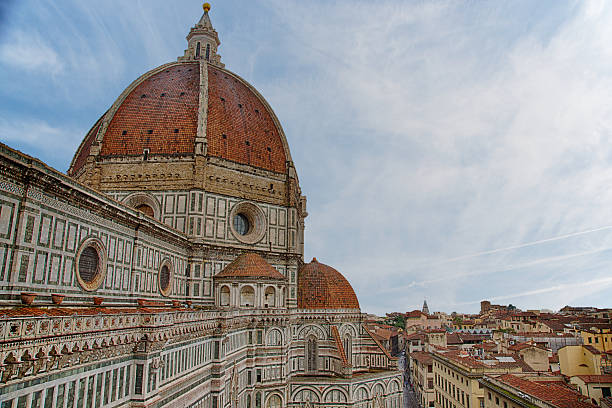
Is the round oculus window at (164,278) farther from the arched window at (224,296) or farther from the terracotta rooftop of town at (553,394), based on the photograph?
the terracotta rooftop of town at (553,394)

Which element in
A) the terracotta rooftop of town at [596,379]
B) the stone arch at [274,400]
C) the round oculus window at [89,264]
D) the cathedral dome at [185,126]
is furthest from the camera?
the cathedral dome at [185,126]

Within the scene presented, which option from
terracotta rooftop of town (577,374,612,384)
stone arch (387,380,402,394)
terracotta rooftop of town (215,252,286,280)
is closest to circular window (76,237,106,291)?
terracotta rooftop of town (215,252,286,280)

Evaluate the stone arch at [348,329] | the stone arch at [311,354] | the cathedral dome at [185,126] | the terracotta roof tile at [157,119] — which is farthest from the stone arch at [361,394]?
the terracotta roof tile at [157,119]

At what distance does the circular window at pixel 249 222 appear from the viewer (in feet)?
118

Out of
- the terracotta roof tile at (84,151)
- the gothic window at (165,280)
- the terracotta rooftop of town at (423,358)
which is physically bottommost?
A: the terracotta rooftop of town at (423,358)

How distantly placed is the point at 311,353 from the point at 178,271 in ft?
45.1

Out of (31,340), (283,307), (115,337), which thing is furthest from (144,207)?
(31,340)

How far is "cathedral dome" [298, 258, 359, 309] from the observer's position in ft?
126

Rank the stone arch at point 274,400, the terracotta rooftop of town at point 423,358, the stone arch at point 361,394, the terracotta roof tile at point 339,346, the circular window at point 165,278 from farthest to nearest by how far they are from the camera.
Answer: the terracotta rooftop of town at point 423,358 → the terracotta roof tile at point 339,346 → the stone arch at point 361,394 → the stone arch at point 274,400 → the circular window at point 165,278

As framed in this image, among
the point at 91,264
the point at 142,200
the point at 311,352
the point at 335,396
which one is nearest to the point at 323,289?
the point at 311,352

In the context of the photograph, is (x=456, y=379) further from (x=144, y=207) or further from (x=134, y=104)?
(x=134, y=104)

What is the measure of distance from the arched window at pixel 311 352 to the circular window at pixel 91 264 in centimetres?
2102

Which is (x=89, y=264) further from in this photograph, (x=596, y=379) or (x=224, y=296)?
(x=596, y=379)

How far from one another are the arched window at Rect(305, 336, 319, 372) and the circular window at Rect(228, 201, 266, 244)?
952 cm
